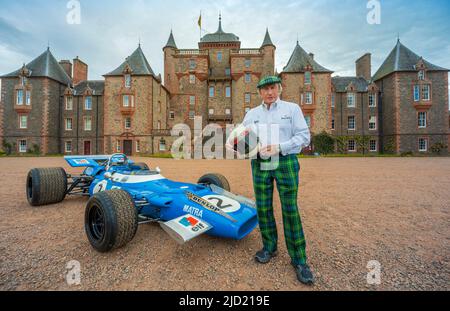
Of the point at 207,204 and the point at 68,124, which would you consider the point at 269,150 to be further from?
the point at 68,124

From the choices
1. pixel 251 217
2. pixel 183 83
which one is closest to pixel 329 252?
pixel 251 217

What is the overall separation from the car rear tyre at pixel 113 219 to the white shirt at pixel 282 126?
5.93 ft

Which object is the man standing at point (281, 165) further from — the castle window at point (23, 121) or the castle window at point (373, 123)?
the castle window at point (23, 121)

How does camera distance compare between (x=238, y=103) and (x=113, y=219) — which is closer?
(x=113, y=219)

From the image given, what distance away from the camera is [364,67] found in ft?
114

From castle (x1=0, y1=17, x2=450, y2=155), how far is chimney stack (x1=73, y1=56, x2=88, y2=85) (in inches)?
6.5

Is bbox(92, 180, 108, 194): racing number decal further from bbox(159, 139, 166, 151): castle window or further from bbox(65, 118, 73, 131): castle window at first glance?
bbox(65, 118, 73, 131): castle window

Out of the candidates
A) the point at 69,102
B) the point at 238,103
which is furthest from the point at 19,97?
the point at 238,103

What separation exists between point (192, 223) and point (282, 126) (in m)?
1.56

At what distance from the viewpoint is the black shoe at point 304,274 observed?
1.98 meters

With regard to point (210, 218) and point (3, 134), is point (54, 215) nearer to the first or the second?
point (210, 218)

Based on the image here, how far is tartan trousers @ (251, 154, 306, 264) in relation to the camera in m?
2.16

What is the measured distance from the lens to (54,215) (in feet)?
12.8

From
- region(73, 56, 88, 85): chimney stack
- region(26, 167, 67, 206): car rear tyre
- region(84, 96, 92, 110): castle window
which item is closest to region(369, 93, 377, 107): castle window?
region(26, 167, 67, 206): car rear tyre
